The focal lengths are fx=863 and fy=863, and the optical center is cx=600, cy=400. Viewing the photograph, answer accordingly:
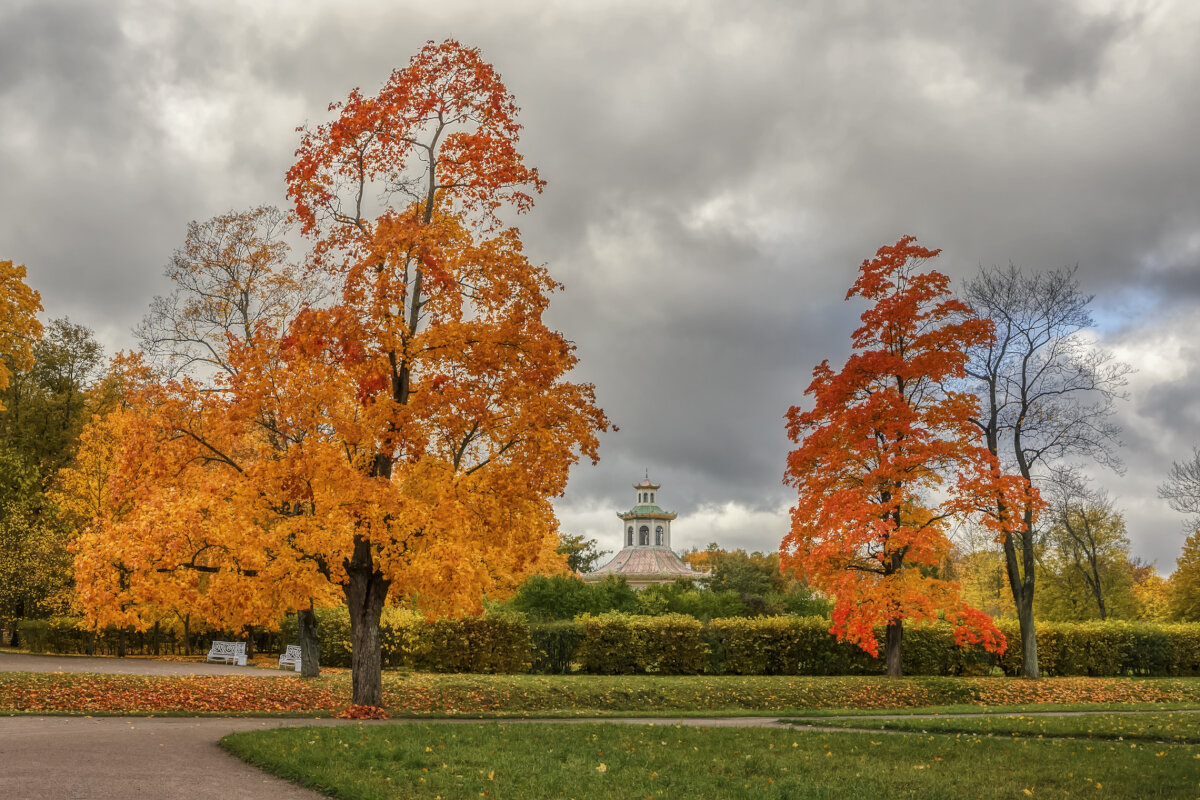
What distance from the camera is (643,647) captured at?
24.4 m

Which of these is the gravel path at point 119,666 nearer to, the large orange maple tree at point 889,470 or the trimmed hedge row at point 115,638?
the trimmed hedge row at point 115,638

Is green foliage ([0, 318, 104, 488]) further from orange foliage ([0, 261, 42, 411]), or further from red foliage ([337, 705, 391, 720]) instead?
red foliage ([337, 705, 391, 720])

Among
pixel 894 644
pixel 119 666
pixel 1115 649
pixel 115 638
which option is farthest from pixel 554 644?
pixel 1115 649

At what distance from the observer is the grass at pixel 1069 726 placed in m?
11.9

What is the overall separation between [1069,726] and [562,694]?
9094mm

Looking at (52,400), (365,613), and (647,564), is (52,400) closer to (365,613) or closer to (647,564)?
(365,613)

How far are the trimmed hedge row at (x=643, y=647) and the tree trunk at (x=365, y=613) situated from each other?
355 inches

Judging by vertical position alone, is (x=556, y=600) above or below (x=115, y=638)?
above

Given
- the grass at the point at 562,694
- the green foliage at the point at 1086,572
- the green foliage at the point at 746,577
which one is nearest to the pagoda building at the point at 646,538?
the green foliage at the point at 746,577

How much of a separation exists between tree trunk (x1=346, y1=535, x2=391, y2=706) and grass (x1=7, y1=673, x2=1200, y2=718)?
2.14ft

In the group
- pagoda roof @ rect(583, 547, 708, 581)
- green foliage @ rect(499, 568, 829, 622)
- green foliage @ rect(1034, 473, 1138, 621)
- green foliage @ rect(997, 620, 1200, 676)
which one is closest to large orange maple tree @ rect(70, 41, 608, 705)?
green foliage @ rect(499, 568, 829, 622)

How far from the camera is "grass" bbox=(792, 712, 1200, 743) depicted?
1191cm

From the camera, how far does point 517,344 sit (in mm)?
13930

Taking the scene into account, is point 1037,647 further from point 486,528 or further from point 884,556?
point 486,528
